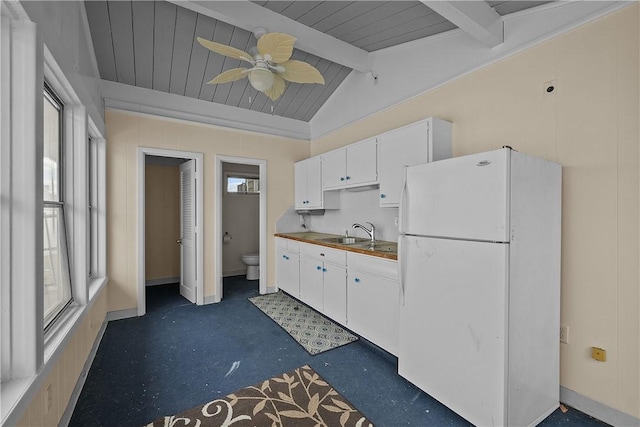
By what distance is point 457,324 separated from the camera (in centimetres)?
173

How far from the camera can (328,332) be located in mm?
2967

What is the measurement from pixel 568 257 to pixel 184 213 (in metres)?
4.26

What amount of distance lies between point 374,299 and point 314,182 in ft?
6.52

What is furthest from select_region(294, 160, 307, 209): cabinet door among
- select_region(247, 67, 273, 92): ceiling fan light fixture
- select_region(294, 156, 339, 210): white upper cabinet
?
select_region(247, 67, 273, 92): ceiling fan light fixture

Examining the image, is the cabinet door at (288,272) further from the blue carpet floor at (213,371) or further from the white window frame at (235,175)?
the white window frame at (235,175)

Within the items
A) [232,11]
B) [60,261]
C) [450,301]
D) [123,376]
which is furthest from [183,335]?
[232,11]

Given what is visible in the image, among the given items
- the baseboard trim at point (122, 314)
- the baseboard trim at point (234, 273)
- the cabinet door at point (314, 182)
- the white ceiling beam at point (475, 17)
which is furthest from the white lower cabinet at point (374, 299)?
the baseboard trim at point (234, 273)

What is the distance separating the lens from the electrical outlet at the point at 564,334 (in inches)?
74.5

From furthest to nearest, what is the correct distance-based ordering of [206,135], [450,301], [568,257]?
[206,135] < [568,257] < [450,301]

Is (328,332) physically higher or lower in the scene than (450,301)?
lower

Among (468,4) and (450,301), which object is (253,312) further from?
(468,4)

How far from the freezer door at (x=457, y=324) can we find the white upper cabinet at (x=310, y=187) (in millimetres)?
1951

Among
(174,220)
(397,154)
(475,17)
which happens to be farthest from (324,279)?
(174,220)

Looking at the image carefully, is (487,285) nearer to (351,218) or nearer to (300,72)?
(300,72)
